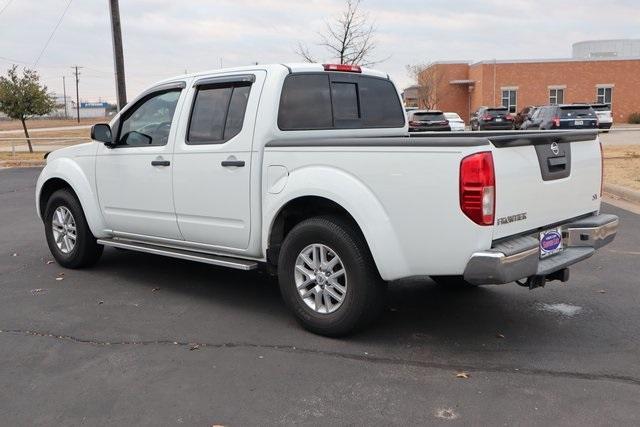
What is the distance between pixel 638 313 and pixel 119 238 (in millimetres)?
4785

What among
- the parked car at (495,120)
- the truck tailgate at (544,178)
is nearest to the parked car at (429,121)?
the parked car at (495,120)

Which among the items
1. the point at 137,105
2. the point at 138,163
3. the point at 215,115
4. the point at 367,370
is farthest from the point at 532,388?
the point at 137,105

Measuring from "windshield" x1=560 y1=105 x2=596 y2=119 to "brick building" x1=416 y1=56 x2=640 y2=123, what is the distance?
2434 centimetres

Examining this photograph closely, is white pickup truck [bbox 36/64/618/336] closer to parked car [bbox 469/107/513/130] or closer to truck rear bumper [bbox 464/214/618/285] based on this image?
truck rear bumper [bbox 464/214/618/285]

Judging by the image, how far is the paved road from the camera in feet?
11.5

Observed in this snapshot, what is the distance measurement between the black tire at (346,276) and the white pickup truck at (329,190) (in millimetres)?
11

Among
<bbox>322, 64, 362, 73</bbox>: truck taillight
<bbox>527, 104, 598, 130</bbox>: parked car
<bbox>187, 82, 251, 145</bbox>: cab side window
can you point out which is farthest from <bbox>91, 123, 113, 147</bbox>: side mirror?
<bbox>527, 104, 598, 130</bbox>: parked car

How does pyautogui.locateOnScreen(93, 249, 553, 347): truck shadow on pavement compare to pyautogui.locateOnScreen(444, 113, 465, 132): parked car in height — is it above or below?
below

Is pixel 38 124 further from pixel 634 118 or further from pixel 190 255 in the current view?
pixel 190 255

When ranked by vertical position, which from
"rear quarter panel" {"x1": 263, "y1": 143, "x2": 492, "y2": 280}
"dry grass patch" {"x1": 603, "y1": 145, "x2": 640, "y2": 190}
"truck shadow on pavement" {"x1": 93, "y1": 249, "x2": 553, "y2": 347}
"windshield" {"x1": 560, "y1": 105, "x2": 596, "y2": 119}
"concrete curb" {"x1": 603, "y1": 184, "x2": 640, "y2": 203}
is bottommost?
"truck shadow on pavement" {"x1": 93, "y1": 249, "x2": 553, "y2": 347}

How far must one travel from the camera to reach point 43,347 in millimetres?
4520

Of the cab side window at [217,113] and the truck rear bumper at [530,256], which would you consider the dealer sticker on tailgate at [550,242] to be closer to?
the truck rear bumper at [530,256]

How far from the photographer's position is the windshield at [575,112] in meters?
27.2

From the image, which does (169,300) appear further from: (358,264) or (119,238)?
(358,264)
